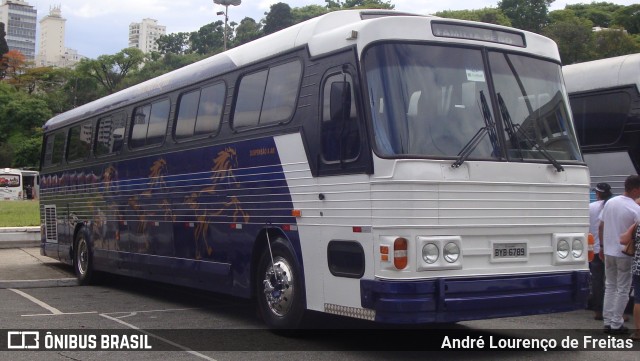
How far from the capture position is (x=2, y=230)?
20.4 m

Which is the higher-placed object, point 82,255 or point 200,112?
point 200,112

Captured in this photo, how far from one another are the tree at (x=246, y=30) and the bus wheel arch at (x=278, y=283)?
79.7m

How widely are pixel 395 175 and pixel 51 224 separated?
483 inches

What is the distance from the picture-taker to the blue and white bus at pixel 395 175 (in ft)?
23.4

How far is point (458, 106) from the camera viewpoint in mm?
7578

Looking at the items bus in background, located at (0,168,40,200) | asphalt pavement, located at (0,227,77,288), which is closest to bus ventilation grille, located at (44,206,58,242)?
asphalt pavement, located at (0,227,77,288)

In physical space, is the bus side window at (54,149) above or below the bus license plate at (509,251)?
above

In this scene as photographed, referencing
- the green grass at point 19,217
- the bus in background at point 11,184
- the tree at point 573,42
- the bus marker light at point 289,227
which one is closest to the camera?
the bus marker light at point 289,227

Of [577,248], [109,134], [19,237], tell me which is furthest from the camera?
[19,237]

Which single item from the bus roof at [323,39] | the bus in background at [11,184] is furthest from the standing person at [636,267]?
the bus in background at [11,184]

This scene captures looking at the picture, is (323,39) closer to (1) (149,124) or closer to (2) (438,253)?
(2) (438,253)

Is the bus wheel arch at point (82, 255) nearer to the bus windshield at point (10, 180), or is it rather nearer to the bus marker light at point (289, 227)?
the bus marker light at point (289, 227)

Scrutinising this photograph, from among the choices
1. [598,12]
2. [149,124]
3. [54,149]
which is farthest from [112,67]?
[149,124]

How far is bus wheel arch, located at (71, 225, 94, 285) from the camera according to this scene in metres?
15.0
